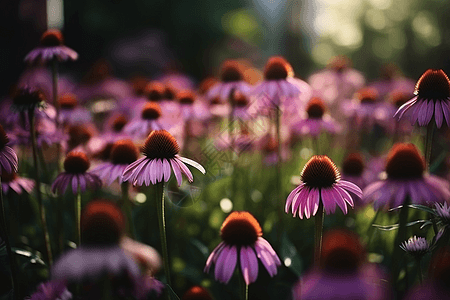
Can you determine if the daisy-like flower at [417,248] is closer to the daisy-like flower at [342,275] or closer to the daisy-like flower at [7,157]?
the daisy-like flower at [342,275]

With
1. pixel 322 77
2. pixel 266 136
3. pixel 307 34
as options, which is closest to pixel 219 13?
pixel 307 34

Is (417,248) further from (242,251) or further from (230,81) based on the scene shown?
(230,81)

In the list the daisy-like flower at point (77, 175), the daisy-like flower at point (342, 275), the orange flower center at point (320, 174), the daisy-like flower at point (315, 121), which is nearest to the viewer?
the daisy-like flower at point (342, 275)

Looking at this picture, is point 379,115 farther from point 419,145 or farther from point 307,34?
point 307,34

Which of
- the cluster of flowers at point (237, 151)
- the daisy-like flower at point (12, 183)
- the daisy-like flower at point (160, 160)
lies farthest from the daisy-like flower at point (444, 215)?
the daisy-like flower at point (12, 183)

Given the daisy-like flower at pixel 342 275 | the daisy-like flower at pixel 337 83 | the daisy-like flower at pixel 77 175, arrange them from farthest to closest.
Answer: the daisy-like flower at pixel 337 83, the daisy-like flower at pixel 77 175, the daisy-like flower at pixel 342 275

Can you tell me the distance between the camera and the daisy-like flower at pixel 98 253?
804 millimetres

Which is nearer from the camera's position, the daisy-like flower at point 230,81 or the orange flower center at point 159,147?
the orange flower center at point 159,147

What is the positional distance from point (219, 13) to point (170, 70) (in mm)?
3084

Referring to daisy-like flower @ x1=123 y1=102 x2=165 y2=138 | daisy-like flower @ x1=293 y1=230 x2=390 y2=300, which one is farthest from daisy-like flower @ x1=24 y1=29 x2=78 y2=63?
daisy-like flower @ x1=293 y1=230 x2=390 y2=300

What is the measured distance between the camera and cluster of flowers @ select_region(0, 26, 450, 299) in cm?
84

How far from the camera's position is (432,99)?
1456 mm

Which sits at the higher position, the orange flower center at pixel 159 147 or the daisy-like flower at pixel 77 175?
the orange flower center at pixel 159 147

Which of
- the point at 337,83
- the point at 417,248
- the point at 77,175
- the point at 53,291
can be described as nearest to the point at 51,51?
the point at 77,175
